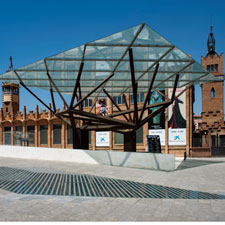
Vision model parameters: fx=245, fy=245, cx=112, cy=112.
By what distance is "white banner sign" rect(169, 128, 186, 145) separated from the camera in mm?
36084

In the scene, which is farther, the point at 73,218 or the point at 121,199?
the point at 121,199

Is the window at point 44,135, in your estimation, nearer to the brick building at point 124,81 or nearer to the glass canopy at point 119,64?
the brick building at point 124,81

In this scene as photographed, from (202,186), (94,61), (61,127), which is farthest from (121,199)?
(61,127)

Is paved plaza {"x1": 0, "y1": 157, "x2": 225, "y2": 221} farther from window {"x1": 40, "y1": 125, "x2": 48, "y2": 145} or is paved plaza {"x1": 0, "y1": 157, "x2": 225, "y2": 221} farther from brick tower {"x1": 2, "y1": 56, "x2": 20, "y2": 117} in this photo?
brick tower {"x1": 2, "y1": 56, "x2": 20, "y2": 117}

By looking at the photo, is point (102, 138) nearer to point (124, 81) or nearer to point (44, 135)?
point (44, 135)

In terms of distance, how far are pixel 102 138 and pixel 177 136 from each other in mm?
12535

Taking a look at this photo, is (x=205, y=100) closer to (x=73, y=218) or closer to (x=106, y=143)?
(x=106, y=143)

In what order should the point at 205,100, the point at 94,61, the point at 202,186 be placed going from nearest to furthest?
the point at 202,186 < the point at 94,61 < the point at 205,100

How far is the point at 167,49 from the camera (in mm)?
16375

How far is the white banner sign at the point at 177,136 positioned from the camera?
36.1 metres

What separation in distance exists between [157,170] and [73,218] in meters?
10.8

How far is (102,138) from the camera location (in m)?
41.6

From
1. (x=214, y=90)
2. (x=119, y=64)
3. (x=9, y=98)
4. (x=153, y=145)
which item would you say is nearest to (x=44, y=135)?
(x=153, y=145)

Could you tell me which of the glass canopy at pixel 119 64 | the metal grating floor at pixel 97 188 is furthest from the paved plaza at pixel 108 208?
the glass canopy at pixel 119 64
